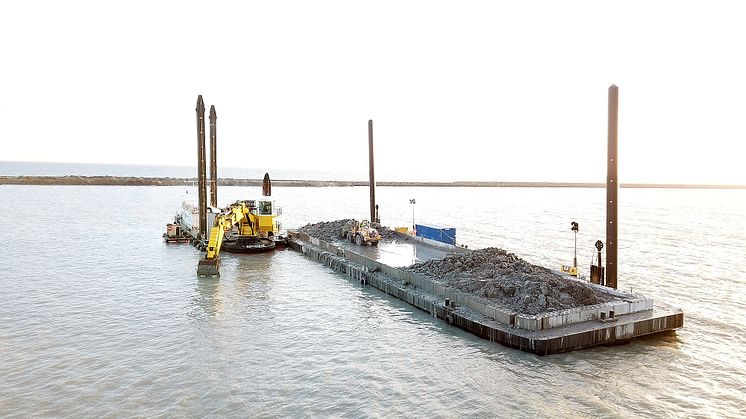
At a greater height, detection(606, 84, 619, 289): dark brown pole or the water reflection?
detection(606, 84, 619, 289): dark brown pole

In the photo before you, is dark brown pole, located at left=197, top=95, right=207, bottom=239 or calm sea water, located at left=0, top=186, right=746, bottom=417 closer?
calm sea water, located at left=0, top=186, right=746, bottom=417

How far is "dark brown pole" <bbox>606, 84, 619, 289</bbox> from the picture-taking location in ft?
71.0

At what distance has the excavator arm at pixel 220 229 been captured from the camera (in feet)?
94.8

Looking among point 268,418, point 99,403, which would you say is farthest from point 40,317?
point 268,418

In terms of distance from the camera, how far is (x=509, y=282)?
19625mm

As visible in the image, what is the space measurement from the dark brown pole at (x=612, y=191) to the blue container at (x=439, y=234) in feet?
50.6

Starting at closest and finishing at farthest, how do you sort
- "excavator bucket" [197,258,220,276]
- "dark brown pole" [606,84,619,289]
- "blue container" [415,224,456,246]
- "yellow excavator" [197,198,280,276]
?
1. "dark brown pole" [606,84,619,289]
2. "excavator bucket" [197,258,220,276]
3. "yellow excavator" [197,198,280,276]
4. "blue container" [415,224,456,246]

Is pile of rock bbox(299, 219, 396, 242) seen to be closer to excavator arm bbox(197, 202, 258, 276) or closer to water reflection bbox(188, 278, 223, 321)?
excavator arm bbox(197, 202, 258, 276)

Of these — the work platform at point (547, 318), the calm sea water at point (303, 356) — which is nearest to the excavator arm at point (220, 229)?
the calm sea water at point (303, 356)

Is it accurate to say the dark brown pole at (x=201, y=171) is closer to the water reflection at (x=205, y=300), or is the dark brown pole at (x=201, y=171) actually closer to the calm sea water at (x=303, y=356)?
the calm sea water at (x=303, y=356)

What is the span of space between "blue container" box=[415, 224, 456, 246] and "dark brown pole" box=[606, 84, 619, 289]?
15417 mm

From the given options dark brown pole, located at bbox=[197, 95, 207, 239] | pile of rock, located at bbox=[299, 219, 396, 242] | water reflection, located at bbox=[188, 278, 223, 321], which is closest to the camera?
water reflection, located at bbox=[188, 278, 223, 321]

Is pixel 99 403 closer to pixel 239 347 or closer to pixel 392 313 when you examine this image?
pixel 239 347

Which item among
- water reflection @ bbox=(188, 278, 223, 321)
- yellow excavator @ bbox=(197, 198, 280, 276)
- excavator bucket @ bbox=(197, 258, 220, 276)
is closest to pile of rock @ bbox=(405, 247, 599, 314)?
water reflection @ bbox=(188, 278, 223, 321)
